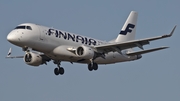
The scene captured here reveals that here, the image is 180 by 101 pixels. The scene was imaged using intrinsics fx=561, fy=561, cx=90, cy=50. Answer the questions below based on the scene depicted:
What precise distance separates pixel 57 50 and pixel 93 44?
5.52 m

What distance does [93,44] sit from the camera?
213 ft

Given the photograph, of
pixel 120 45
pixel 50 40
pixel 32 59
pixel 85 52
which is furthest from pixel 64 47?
pixel 120 45

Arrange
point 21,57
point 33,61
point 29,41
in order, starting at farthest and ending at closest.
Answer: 1. point 21,57
2. point 33,61
3. point 29,41

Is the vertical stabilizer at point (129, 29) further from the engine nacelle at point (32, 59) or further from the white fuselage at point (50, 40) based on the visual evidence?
the engine nacelle at point (32, 59)

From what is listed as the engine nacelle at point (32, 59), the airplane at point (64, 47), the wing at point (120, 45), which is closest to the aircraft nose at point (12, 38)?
the airplane at point (64, 47)

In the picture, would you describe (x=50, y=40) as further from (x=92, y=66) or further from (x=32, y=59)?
(x=92, y=66)

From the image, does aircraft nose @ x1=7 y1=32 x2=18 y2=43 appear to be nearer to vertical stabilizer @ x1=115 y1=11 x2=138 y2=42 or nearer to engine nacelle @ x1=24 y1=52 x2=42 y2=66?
engine nacelle @ x1=24 y1=52 x2=42 y2=66

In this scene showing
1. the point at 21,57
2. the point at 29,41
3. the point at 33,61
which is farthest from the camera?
the point at 21,57

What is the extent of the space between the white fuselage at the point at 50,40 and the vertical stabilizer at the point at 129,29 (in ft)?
29.8

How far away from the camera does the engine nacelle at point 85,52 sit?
61.7m

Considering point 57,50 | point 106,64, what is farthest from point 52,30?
point 106,64

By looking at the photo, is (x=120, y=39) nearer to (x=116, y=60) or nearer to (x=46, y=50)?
(x=116, y=60)

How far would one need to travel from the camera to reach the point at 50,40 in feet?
200

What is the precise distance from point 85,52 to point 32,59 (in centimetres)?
655
